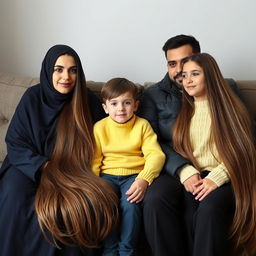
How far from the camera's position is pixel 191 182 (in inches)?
56.0

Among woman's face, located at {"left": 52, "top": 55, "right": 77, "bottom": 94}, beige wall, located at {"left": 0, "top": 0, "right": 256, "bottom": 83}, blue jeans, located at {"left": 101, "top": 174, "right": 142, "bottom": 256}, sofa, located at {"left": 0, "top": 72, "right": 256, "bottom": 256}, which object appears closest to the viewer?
blue jeans, located at {"left": 101, "top": 174, "right": 142, "bottom": 256}

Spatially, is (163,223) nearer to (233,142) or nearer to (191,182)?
(191,182)

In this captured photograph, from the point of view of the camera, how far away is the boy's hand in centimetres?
137

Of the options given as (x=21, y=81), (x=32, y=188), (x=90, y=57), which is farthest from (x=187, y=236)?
(x=90, y=57)

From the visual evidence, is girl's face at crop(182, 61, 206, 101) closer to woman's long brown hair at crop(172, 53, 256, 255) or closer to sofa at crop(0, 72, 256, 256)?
woman's long brown hair at crop(172, 53, 256, 255)

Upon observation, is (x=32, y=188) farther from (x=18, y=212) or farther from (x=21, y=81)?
(x=21, y=81)

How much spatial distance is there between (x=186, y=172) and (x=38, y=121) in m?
0.71

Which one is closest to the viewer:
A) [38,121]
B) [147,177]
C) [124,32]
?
[147,177]

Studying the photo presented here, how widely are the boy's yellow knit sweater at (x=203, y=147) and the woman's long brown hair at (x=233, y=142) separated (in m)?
0.03

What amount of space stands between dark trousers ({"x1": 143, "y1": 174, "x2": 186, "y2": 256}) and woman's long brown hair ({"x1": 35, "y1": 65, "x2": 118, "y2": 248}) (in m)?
0.14

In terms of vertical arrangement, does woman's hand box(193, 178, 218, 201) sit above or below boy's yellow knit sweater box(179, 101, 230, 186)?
below

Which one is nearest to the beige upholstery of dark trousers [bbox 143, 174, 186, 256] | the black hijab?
the black hijab

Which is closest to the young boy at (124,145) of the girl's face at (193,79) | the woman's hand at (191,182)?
the woman's hand at (191,182)

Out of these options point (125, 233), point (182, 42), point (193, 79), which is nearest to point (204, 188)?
point (125, 233)
